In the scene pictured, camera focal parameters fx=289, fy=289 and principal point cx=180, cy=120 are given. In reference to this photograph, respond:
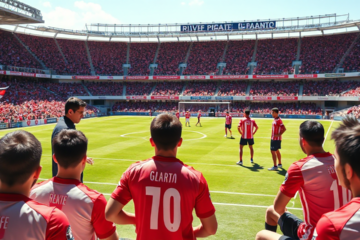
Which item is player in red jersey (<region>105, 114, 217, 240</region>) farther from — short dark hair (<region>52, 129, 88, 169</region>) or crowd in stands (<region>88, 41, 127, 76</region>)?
crowd in stands (<region>88, 41, 127, 76</region>)

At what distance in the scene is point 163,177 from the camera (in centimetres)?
305

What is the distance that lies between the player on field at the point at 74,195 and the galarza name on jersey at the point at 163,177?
65 cm

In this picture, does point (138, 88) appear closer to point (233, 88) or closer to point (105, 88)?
point (105, 88)

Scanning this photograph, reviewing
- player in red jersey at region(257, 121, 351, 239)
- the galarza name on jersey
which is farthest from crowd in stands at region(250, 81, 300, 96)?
the galarza name on jersey

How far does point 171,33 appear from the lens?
60.9 meters

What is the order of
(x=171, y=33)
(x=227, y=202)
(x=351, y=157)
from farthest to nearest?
(x=171, y=33) → (x=227, y=202) → (x=351, y=157)

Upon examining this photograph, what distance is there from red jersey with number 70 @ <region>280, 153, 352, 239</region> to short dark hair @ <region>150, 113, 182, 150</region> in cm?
199

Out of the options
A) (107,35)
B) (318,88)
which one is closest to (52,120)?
(107,35)

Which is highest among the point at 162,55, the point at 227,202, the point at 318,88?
the point at 162,55

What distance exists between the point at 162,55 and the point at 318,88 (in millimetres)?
34076

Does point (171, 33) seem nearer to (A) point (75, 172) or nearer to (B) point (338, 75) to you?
(B) point (338, 75)

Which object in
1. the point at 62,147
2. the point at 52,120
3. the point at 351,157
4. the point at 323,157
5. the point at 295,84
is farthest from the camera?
the point at 295,84

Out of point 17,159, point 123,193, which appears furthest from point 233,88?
point 17,159

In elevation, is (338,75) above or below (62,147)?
above
